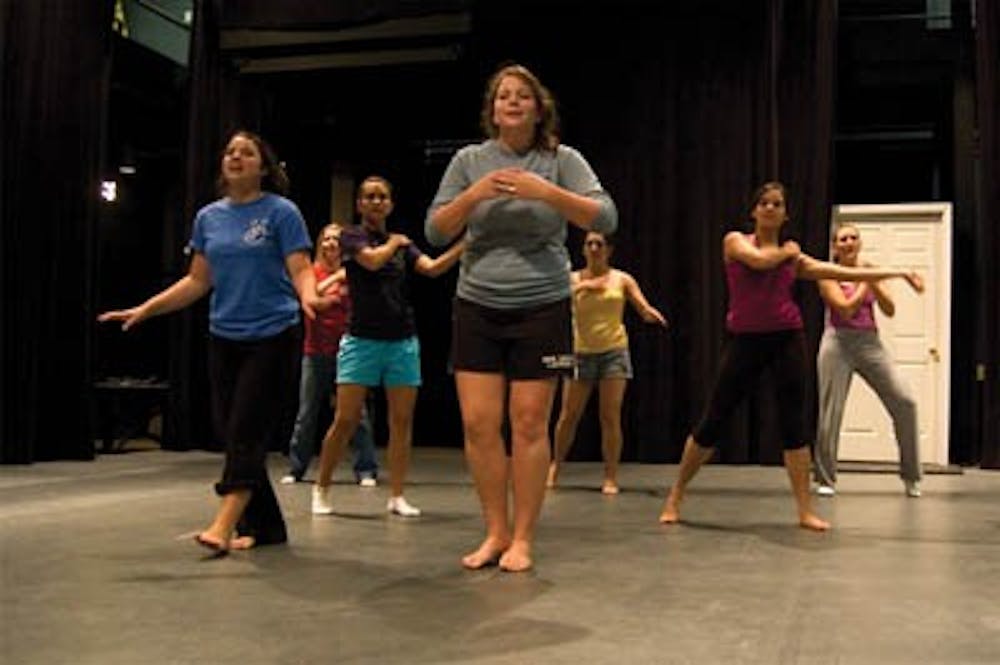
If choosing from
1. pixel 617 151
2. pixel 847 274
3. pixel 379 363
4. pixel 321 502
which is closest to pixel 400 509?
pixel 321 502

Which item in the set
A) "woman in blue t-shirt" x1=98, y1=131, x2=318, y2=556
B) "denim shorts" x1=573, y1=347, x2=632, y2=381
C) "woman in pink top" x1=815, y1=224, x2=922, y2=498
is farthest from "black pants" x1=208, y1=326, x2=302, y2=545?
"woman in pink top" x1=815, y1=224, x2=922, y2=498

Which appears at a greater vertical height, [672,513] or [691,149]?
[691,149]

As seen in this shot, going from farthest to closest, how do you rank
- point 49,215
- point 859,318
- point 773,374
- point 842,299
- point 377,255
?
1. point 49,215
2. point 859,318
3. point 842,299
4. point 377,255
5. point 773,374

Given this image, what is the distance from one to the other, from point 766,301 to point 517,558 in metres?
1.47

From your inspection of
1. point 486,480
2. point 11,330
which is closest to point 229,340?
point 486,480

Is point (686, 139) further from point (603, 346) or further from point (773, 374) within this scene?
point (773, 374)

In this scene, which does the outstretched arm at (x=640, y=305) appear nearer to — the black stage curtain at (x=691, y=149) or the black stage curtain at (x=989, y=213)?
the black stage curtain at (x=691, y=149)

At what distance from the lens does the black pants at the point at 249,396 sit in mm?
3326

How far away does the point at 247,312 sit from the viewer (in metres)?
3.37

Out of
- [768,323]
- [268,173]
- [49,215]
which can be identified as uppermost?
[49,215]

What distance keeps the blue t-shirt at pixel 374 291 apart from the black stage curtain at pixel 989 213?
477 cm

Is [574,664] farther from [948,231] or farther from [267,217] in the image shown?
[948,231]

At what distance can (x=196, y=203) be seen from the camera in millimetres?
8727

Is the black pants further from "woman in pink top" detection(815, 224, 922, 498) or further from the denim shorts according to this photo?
"woman in pink top" detection(815, 224, 922, 498)
